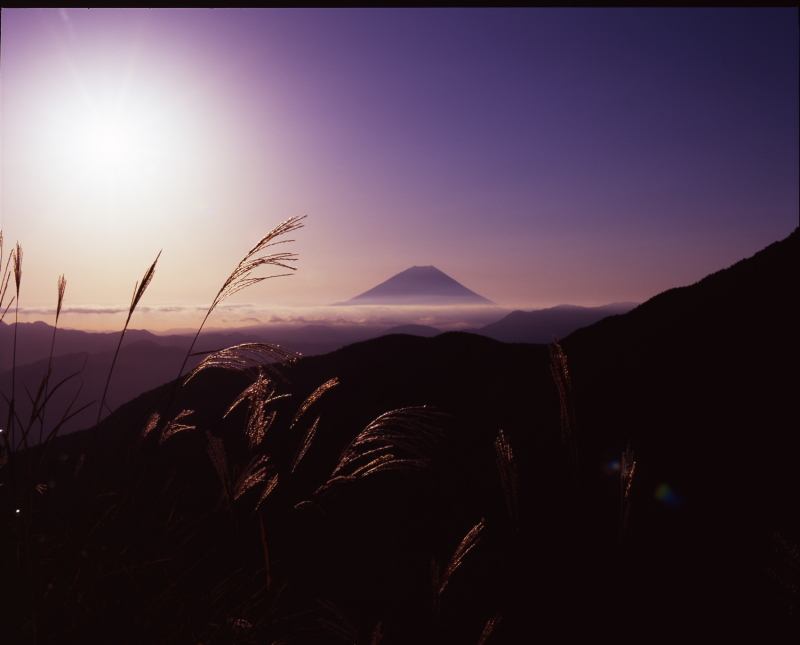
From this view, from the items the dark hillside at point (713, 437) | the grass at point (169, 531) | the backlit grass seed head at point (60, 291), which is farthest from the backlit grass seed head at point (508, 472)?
the backlit grass seed head at point (60, 291)

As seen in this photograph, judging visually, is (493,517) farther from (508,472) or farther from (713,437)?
(508,472)

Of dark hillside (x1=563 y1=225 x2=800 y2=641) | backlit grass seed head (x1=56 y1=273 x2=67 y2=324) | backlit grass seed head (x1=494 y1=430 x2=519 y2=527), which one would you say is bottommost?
dark hillside (x1=563 y1=225 x2=800 y2=641)

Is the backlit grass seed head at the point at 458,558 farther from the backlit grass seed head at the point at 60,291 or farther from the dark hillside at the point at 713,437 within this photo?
the backlit grass seed head at the point at 60,291

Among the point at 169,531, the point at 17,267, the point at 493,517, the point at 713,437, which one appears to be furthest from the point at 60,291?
the point at 713,437

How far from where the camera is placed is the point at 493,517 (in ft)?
28.5

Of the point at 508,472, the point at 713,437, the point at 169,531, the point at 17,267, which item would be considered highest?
the point at 17,267

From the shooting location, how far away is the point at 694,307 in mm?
13789

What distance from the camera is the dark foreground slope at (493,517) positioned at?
1.82 m

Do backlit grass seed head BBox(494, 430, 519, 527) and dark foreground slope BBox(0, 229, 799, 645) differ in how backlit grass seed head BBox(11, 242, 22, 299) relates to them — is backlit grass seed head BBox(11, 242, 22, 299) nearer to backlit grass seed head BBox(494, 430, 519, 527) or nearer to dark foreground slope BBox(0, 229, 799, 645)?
dark foreground slope BBox(0, 229, 799, 645)

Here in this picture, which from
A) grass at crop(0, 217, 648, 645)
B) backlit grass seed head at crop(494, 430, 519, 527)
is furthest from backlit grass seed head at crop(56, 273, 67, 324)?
backlit grass seed head at crop(494, 430, 519, 527)

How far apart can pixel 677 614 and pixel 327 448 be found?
47.1 ft

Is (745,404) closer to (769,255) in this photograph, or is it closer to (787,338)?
(787,338)

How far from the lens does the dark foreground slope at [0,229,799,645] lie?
5.98 ft

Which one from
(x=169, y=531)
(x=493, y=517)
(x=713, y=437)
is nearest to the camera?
(x=169, y=531)
